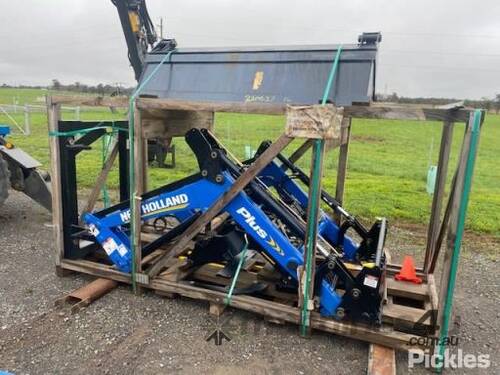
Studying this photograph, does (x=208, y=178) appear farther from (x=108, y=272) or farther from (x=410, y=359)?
(x=410, y=359)

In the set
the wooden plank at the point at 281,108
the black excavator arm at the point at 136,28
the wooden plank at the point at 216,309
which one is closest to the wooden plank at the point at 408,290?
the wooden plank at the point at 216,309

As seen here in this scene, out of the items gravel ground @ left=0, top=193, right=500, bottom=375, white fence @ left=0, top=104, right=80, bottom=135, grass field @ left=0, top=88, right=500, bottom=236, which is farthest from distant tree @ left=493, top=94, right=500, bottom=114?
gravel ground @ left=0, top=193, right=500, bottom=375

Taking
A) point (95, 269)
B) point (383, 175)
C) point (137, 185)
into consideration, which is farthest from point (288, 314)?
point (383, 175)

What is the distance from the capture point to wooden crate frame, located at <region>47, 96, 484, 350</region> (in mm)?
3014

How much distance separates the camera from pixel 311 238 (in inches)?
129

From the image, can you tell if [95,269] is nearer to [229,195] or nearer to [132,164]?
[132,164]

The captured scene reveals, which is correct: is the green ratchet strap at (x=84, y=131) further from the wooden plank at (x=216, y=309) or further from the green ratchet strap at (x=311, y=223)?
the green ratchet strap at (x=311, y=223)

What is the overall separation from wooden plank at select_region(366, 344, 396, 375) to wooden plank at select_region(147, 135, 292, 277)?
1.62 meters

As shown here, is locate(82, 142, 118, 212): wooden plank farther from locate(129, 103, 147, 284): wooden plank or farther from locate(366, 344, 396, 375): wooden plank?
locate(366, 344, 396, 375): wooden plank

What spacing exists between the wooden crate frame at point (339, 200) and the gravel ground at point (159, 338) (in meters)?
0.15

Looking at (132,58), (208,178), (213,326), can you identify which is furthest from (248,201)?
(132,58)

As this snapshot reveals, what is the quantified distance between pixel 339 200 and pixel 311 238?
1.65 m

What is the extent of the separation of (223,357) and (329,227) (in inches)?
68.8

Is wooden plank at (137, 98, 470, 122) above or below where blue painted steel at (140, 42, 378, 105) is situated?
below
